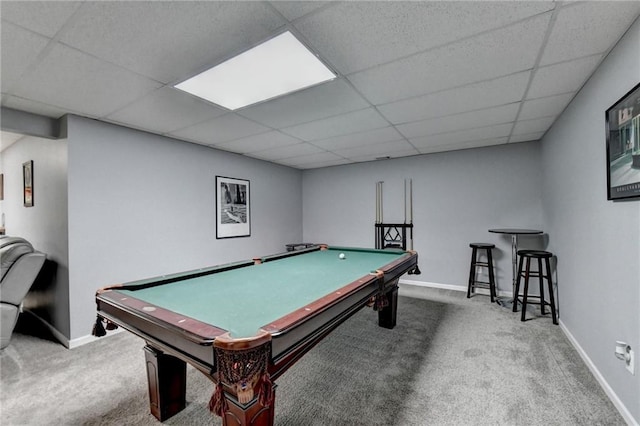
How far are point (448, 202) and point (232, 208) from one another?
11.5 feet

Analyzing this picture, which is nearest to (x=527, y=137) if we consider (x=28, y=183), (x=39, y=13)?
(x=39, y=13)

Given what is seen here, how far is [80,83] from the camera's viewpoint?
207cm

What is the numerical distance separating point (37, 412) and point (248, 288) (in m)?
1.51

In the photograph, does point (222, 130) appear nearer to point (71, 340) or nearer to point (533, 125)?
point (71, 340)

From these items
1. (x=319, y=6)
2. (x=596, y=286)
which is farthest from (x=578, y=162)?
(x=319, y=6)

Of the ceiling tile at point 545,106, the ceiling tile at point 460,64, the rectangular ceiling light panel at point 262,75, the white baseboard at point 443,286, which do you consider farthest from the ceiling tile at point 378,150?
the white baseboard at point 443,286

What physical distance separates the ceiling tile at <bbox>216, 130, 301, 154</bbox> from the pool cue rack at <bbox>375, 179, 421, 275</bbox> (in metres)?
2.18

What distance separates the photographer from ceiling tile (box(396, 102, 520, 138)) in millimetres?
2754

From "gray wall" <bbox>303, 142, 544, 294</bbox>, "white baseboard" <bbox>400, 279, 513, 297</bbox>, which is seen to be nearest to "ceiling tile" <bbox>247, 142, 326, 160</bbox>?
"gray wall" <bbox>303, 142, 544, 294</bbox>

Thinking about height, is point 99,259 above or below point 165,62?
below

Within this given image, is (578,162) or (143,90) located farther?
(578,162)

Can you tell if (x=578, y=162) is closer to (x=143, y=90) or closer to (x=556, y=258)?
(x=556, y=258)

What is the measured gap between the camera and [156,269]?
11.0 ft

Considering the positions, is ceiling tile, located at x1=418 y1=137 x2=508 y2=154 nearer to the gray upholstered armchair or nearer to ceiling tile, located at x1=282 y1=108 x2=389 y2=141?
ceiling tile, located at x1=282 y1=108 x2=389 y2=141
